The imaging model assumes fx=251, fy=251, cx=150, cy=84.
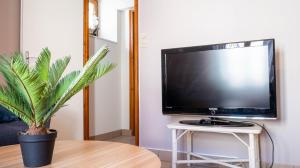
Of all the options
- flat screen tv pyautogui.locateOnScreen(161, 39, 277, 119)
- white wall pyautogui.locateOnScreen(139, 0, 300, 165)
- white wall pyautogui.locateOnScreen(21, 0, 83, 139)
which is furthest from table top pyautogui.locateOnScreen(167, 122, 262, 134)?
white wall pyautogui.locateOnScreen(21, 0, 83, 139)

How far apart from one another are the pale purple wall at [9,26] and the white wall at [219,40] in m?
1.44

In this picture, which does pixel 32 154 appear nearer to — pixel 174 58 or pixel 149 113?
pixel 174 58

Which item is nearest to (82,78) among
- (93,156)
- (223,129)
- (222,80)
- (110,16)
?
(93,156)

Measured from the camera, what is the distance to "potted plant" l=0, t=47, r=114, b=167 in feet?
3.24

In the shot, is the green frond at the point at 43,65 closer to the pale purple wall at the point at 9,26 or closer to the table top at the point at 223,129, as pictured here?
the table top at the point at 223,129

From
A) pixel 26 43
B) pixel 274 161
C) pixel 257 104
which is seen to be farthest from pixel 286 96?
pixel 26 43

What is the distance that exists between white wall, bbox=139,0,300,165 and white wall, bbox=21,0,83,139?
34.7 inches

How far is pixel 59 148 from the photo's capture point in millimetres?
1413

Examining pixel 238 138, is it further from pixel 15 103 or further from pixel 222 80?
pixel 15 103

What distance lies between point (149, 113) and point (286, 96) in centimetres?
146

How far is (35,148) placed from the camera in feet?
3.43

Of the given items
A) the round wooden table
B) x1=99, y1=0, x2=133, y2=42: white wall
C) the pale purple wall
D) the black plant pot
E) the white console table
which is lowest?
the white console table

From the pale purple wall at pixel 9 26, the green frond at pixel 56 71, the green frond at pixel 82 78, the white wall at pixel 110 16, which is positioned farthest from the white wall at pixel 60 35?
the green frond at pixel 82 78

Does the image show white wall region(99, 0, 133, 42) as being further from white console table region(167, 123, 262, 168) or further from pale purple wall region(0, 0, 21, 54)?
white console table region(167, 123, 262, 168)
